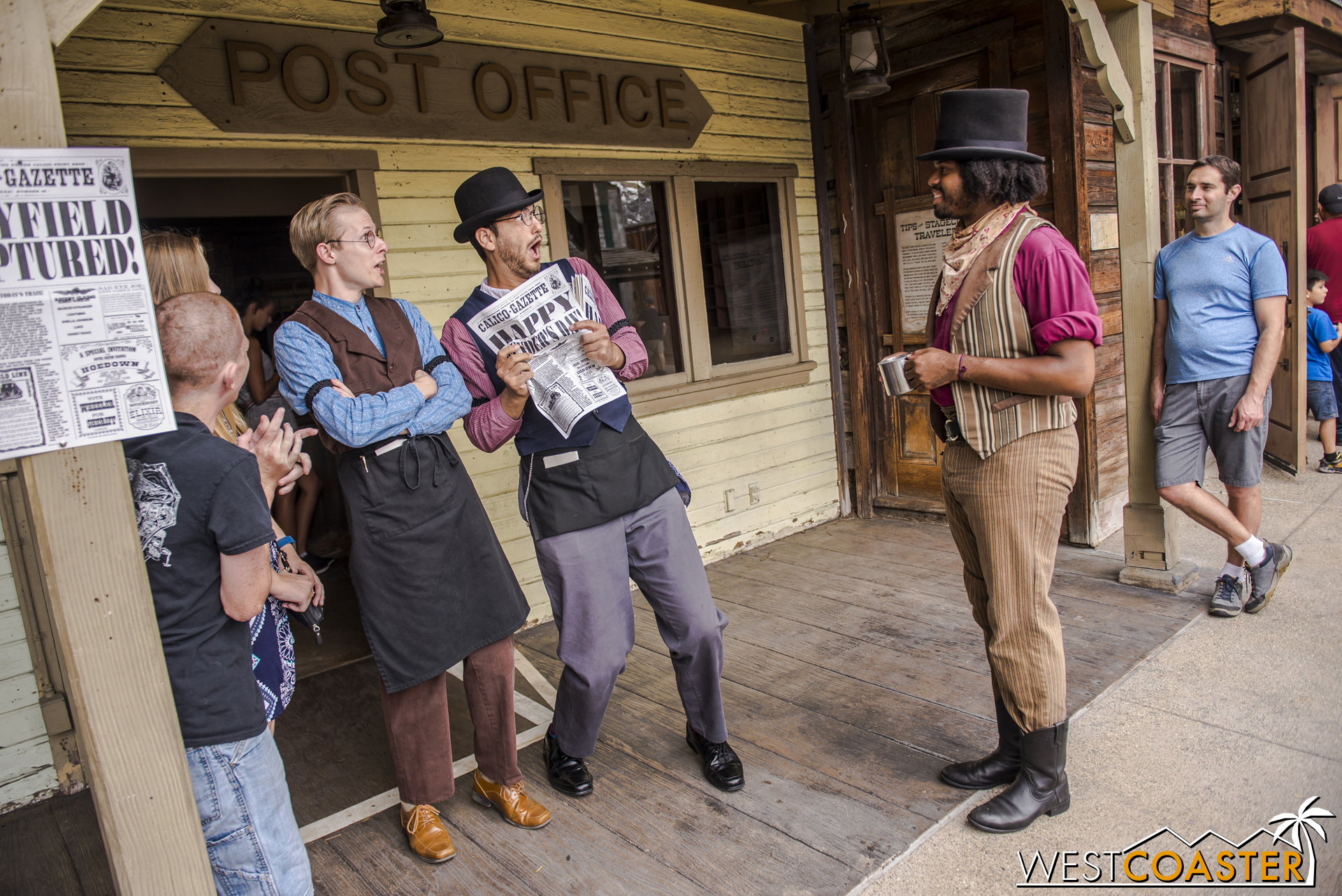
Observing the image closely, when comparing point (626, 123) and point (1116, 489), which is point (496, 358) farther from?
point (1116, 489)

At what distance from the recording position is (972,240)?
7.66ft

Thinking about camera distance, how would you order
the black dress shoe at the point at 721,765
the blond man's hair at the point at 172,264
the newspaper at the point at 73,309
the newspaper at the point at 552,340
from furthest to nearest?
the black dress shoe at the point at 721,765, the newspaper at the point at 552,340, the blond man's hair at the point at 172,264, the newspaper at the point at 73,309

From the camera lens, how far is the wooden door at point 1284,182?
5227 mm

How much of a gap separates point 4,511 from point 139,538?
1.99 m

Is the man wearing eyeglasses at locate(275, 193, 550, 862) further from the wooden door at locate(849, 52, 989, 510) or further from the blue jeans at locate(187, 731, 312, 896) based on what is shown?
the wooden door at locate(849, 52, 989, 510)

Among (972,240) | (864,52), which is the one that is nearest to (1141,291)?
(864,52)

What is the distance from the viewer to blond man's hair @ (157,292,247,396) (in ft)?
Answer: 5.54

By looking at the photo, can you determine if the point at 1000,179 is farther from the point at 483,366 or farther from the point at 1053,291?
the point at 483,366

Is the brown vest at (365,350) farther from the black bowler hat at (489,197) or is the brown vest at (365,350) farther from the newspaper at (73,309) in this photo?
the newspaper at (73,309)

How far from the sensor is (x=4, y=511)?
3.05m

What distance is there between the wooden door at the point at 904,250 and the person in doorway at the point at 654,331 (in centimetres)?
149

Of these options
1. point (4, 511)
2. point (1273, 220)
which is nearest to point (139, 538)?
point (4, 511)

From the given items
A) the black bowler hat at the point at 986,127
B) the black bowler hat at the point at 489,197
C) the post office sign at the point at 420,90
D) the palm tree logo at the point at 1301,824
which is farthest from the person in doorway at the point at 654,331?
the palm tree logo at the point at 1301,824

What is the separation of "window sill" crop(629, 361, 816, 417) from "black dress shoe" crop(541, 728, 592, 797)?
2.08m
